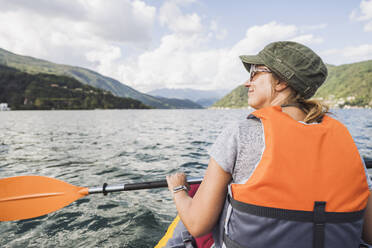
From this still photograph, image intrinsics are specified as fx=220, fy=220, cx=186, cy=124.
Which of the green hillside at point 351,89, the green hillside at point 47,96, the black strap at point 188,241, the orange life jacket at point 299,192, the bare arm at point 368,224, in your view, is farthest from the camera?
the green hillside at point 351,89

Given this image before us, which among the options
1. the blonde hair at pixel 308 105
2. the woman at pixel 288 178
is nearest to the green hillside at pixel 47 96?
the woman at pixel 288 178

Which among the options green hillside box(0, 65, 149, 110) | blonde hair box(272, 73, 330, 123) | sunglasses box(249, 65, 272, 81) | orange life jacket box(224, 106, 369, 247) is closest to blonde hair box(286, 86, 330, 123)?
blonde hair box(272, 73, 330, 123)

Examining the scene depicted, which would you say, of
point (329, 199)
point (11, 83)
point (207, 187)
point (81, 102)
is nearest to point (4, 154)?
point (207, 187)

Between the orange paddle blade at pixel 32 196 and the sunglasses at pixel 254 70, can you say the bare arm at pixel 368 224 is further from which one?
the orange paddle blade at pixel 32 196

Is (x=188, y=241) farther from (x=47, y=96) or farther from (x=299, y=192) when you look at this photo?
(x=47, y=96)

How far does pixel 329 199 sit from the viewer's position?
Result: 1.44 m

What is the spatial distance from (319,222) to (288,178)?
0.37 metres

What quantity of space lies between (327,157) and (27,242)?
17.0ft

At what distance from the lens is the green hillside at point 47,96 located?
432ft

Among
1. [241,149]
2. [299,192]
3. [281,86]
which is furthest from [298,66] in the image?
[299,192]

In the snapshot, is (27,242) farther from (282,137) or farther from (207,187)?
(282,137)

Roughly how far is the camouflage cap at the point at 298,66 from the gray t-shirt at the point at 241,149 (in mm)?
452

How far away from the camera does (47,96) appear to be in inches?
5704

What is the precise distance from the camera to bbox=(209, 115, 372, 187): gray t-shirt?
5.02ft
